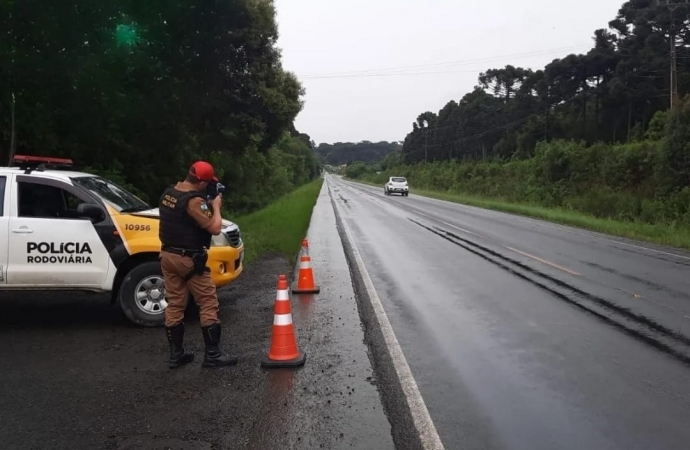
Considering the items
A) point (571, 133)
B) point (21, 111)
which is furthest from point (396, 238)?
point (571, 133)

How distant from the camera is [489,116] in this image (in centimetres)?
9669

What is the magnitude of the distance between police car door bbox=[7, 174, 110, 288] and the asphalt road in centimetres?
363

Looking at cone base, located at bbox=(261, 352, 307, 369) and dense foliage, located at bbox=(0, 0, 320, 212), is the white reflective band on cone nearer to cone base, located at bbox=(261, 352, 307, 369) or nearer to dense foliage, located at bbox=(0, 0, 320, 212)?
cone base, located at bbox=(261, 352, 307, 369)

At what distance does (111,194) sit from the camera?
27.1ft

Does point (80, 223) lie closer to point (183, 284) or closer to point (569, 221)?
point (183, 284)

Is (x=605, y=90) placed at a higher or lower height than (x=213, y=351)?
higher

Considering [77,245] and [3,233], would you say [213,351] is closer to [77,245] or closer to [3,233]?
[77,245]

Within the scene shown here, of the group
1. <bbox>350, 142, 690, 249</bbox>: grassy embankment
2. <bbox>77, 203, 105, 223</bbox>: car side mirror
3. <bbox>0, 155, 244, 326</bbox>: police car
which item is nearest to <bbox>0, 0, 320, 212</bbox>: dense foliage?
<bbox>0, 155, 244, 326</bbox>: police car

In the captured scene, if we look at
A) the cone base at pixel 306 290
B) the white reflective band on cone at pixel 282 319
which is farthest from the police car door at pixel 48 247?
the cone base at pixel 306 290

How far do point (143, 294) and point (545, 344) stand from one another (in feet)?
15.1

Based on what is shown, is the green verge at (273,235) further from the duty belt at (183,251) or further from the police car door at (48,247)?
the duty belt at (183,251)

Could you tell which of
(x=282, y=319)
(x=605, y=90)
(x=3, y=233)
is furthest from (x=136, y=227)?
(x=605, y=90)

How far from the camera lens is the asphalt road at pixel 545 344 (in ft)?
15.4

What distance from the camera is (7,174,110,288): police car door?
24.4 ft
